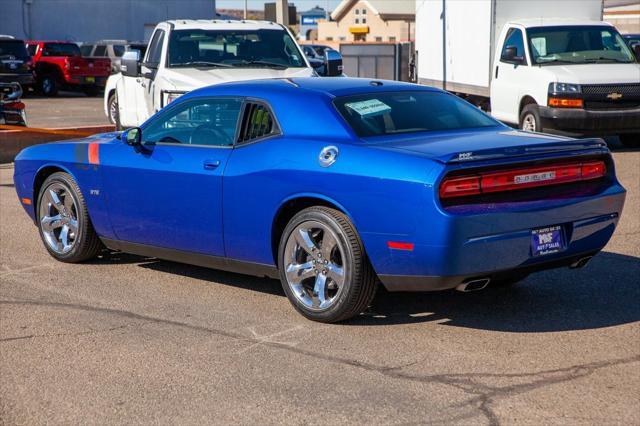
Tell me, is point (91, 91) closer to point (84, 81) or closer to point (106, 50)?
point (84, 81)

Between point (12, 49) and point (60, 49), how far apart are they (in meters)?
3.93

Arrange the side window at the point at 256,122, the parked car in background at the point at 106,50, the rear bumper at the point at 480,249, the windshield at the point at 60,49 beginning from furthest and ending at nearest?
the parked car in background at the point at 106,50 → the windshield at the point at 60,49 → the side window at the point at 256,122 → the rear bumper at the point at 480,249

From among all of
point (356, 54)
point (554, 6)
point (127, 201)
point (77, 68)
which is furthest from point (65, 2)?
point (127, 201)

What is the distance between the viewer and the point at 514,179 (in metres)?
5.87

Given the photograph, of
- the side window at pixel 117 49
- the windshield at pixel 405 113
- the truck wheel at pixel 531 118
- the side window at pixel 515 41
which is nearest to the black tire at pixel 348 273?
the windshield at pixel 405 113

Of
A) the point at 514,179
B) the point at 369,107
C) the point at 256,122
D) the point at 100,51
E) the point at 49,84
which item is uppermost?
the point at 369,107

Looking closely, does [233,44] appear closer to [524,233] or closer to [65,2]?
[524,233]

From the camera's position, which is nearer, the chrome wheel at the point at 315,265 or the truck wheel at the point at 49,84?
the chrome wheel at the point at 315,265

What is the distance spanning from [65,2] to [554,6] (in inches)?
1271

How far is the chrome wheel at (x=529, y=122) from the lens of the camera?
15453 mm

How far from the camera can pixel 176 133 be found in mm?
7375

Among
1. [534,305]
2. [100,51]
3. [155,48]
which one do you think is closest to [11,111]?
[155,48]

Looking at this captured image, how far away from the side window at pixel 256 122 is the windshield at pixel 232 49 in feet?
20.9

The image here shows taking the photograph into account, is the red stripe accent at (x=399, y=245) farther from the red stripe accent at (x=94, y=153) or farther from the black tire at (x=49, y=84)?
the black tire at (x=49, y=84)
